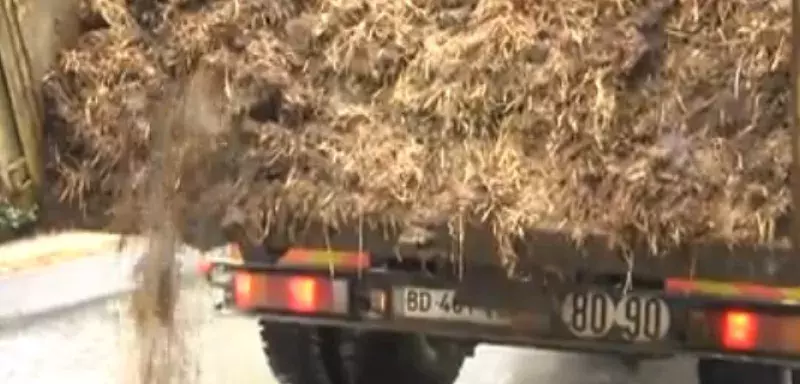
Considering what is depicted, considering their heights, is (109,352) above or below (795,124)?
below

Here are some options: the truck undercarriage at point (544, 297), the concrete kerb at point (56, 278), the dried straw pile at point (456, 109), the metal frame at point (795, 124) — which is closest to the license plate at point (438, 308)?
the truck undercarriage at point (544, 297)

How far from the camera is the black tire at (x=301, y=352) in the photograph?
3975 millimetres

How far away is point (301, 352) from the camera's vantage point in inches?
157

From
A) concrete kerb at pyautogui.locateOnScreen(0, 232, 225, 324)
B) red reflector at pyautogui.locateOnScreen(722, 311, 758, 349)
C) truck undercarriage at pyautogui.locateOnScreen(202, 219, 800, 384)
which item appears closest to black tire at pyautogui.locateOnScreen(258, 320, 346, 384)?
truck undercarriage at pyautogui.locateOnScreen(202, 219, 800, 384)

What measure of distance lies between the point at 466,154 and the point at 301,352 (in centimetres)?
125

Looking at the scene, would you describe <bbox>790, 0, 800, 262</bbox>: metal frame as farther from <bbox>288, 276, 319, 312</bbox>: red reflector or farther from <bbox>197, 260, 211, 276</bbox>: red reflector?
<bbox>197, 260, 211, 276</bbox>: red reflector

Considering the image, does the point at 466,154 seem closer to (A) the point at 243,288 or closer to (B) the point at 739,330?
(B) the point at 739,330

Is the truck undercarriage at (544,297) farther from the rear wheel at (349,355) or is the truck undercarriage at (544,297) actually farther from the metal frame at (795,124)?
the rear wheel at (349,355)

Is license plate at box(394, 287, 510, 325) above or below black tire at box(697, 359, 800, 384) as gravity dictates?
above

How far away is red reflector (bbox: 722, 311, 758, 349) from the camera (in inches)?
119

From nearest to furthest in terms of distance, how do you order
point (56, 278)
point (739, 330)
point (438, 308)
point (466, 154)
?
point (466, 154)
point (739, 330)
point (438, 308)
point (56, 278)

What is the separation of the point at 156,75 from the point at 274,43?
26 centimetres

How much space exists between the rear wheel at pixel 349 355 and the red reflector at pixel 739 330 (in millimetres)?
987

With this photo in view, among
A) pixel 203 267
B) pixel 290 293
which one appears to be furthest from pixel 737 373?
pixel 203 267
